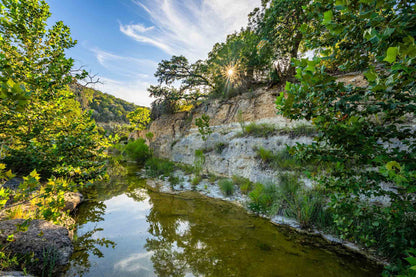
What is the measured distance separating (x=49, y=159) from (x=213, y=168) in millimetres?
6859

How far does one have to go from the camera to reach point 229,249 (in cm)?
308

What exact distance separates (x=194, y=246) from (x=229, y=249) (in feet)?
2.37

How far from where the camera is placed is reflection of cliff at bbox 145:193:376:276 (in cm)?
254

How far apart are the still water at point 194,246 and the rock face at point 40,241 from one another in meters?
0.29

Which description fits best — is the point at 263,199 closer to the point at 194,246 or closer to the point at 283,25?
the point at 194,246

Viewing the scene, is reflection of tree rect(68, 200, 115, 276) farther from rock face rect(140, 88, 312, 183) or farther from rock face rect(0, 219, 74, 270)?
rock face rect(140, 88, 312, 183)

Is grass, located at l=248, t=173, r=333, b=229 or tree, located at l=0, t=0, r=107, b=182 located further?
grass, located at l=248, t=173, r=333, b=229

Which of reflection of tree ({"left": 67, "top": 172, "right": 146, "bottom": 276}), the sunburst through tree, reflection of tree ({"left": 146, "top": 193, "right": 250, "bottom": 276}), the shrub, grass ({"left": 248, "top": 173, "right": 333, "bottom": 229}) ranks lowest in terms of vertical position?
reflection of tree ({"left": 67, "top": 172, "right": 146, "bottom": 276})

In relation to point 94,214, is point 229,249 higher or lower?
A: higher

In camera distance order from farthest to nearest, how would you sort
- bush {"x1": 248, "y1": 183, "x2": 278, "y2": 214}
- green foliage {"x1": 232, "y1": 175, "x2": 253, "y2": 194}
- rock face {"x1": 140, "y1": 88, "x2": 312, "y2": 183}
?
rock face {"x1": 140, "y1": 88, "x2": 312, "y2": 183}
green foliage {"x1": 232, "y1": 175, "x2": 253, "y2": 194}
bush {"x1": 248, "y1": 183, "x2": 278, "y2": 214}

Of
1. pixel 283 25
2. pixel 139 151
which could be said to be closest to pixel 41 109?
pixel 283 25

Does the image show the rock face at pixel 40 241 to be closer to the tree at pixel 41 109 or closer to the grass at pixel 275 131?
the tree at pixel 41 109

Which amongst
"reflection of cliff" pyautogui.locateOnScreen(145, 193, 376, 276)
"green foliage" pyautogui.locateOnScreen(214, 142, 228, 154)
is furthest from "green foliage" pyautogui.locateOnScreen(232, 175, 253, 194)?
"green foliage" pyautogui.locateOnScreen(214, 142, 228, 154)

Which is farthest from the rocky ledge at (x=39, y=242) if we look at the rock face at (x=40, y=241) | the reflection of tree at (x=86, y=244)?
the reflection of tree at (x=86, y=244)
